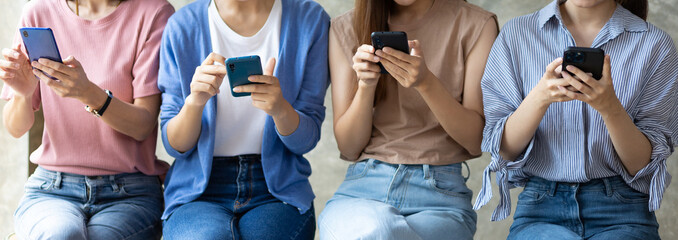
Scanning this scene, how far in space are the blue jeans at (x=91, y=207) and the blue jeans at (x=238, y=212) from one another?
0.12 metres

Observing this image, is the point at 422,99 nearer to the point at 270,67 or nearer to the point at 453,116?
the point at 453,116

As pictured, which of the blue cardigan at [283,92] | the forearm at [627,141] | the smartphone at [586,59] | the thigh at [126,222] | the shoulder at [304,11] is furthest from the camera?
the shoulder at [304,11]

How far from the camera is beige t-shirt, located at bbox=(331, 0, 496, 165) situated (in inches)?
84.2

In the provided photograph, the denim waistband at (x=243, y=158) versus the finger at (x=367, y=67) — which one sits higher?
the finger at (x=367, y=67)

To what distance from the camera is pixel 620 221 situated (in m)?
1.90

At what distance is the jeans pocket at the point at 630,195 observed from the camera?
6.32 ft

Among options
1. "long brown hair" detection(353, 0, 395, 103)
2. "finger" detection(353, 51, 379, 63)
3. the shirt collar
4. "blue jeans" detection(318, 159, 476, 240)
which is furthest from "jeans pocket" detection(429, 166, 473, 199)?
the shirt collar

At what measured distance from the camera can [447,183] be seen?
2.10 meters

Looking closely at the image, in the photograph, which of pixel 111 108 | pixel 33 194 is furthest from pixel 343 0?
pixel 33 194

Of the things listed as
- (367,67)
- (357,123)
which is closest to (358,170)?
(357,123)

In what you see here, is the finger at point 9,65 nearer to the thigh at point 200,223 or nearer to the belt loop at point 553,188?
the thigh at point 200,223

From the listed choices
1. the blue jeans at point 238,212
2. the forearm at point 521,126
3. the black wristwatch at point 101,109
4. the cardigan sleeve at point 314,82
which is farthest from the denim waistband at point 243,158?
the forearm at point 521,126

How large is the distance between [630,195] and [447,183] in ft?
1.70

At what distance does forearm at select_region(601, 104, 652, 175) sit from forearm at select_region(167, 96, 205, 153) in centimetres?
116
